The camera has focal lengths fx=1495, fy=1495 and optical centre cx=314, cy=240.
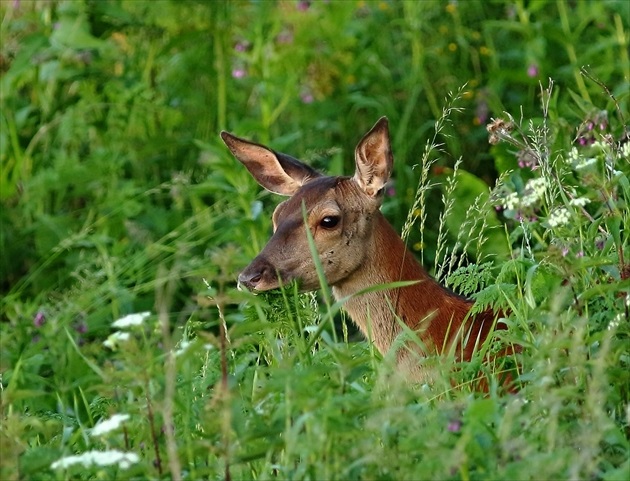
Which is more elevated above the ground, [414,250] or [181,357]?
[181,357]

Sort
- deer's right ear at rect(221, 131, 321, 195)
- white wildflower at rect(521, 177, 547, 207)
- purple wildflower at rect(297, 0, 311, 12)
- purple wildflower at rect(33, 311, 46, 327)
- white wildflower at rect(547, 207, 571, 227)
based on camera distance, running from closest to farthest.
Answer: white wildflower at rect(547, 207, 571, 227) → white wildflower at rect(521, 177, 547, 207) → deer's right ear at rect(221, 131, 321, 195) → purple wildflower at rect(33, 311, 46, 327) → purple wildflower at rect(297, 0, 311, 12)

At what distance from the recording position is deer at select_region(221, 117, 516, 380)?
445cm

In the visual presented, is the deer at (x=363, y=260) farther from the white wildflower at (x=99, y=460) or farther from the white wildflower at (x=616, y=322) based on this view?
the white wildflower at (x=99, y=460)

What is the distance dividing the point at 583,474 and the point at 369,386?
80cm

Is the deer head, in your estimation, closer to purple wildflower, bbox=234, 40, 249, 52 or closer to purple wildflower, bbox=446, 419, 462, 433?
purple wildflower, bbox=446, 419, 462, 433

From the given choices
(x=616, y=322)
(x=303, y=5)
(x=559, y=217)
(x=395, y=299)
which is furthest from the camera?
(x=303, y=5)

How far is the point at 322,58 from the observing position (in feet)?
24.5

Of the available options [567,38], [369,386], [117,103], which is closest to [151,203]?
[117,103]

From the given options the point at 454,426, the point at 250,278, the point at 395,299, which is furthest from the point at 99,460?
the point at 395,299

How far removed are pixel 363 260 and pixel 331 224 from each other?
152mm

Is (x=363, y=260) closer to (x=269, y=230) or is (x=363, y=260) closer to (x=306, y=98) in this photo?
(x=269, y=230)

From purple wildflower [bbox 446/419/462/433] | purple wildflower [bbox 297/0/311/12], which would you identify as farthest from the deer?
purple wildflower [bbox 297/0/311/12]

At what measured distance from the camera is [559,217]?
145 inches

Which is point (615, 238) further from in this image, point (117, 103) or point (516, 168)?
point (117, 103)
